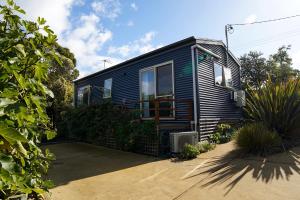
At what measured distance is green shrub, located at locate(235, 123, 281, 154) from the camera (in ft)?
21.5

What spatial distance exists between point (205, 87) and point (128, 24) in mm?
4230

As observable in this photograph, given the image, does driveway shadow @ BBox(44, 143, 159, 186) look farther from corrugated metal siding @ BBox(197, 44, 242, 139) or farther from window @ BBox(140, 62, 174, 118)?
corrugated metal siding @ BBox(197, 44, 242, 139)

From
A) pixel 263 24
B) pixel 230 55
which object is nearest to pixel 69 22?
pixel 230 55

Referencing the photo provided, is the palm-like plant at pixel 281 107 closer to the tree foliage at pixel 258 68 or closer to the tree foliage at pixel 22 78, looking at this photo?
the tree foliage at pixel 22 78

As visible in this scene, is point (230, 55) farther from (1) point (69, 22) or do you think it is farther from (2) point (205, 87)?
(1) point (69, 22)

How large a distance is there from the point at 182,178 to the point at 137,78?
6754 millimetres

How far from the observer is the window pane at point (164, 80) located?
9.83 m

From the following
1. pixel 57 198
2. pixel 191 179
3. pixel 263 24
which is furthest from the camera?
pixel 263 24

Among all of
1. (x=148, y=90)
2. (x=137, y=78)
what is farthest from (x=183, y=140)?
(x=137, y=78)

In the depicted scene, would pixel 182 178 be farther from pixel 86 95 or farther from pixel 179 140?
pixel 86 95

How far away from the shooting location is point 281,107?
305 inches

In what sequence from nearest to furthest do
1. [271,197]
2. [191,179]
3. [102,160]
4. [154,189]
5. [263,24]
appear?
[271,197]
[154,189]
[191,179]
[102,160]
[263,24]

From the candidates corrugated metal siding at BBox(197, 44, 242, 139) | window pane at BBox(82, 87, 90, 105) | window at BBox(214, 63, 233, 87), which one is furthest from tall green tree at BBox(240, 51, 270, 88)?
window pane at BBox(82, 87, 90, 105)

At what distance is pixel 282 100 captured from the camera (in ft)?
25.5
